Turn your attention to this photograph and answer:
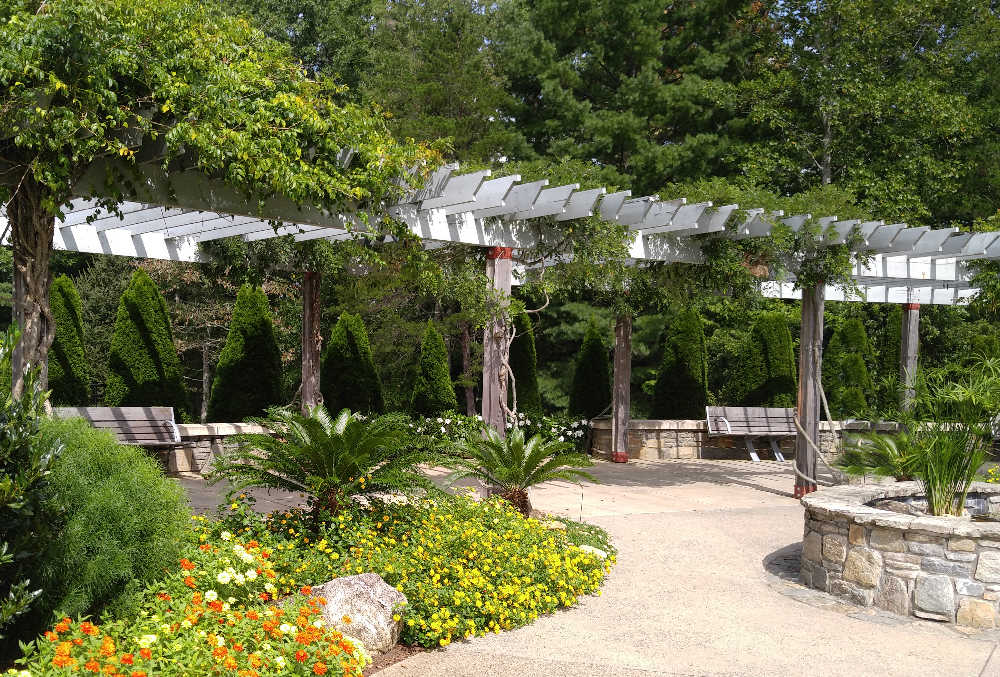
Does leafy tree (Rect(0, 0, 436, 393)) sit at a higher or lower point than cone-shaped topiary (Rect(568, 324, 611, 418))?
higher

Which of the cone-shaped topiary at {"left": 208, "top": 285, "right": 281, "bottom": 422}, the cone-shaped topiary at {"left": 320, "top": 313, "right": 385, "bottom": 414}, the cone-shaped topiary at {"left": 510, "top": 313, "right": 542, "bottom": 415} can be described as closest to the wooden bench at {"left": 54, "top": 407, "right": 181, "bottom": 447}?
the cone-shaped topiary at {"left": 208, "top": 285, "right": 281, "bottom": 422}

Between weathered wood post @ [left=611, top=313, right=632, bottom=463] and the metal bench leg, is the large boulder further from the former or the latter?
the metal bench leg

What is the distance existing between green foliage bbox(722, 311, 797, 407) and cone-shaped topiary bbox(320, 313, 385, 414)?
20.1 feet

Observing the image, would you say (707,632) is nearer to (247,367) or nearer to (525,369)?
(247,367)

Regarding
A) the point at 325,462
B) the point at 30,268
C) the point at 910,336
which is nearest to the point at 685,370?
the point at 910,336

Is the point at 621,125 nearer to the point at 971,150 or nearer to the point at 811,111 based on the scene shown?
the point at 811,111

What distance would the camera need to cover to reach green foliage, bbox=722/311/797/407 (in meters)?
14.8

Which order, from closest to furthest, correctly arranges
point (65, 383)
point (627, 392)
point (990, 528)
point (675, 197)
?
point (990, 528) < point (675, 197) < point (65, 383) < point (627, 392)

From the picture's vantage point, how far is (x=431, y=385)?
13281 mm

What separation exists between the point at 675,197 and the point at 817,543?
4132 millimetres

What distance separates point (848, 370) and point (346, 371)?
27.9 feet

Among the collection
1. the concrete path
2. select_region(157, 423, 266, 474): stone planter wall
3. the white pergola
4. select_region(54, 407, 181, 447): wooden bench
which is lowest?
the concrete path

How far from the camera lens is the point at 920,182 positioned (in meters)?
16.4

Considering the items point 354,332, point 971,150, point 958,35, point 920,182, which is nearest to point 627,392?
point 354,332
